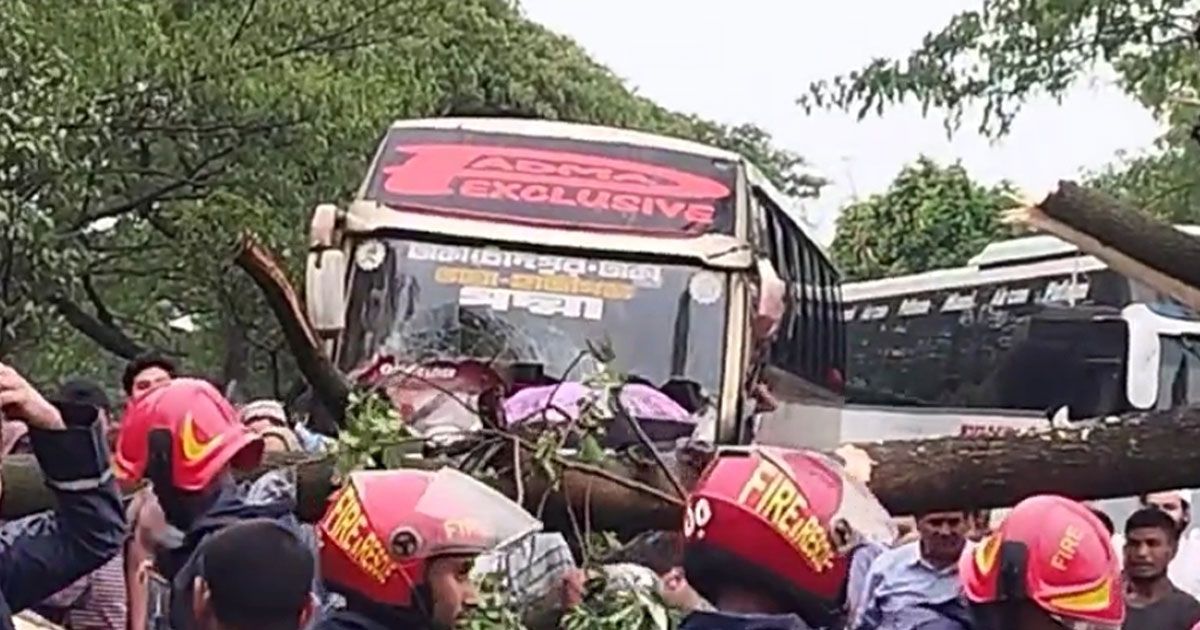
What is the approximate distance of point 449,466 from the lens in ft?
22.5

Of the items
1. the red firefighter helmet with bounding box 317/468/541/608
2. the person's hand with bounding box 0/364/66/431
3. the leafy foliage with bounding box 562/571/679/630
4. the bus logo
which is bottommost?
the leafy foliage with bounding box 562/571/679/630

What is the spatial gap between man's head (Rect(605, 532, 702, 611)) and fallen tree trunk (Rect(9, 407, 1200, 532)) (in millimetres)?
149

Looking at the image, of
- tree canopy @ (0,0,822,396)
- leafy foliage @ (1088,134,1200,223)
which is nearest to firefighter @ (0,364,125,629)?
tree canopy @ (0,0,822,396)

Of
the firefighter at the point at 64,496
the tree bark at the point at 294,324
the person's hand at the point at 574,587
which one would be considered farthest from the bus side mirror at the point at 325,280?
the firefighter at the point at 64,496

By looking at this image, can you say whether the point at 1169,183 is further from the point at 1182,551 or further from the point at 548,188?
the point at 1182,551

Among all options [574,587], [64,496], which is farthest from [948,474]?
[64,496]

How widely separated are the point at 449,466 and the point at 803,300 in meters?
11.1

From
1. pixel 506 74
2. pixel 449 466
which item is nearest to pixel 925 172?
pixel 506 74

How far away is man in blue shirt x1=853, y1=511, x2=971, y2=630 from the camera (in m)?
7.18

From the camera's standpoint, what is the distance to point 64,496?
5.66 meters

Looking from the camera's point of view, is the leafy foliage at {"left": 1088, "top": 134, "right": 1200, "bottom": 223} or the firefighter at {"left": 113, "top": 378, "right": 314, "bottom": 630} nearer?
the firefighter at {"left": 113, "top": 378, "right": 314, "bottom": 630}

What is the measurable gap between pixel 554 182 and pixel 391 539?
916 centimetres

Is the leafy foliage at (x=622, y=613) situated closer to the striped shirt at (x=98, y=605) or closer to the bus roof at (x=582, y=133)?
the striped shirt at (x=98, y=605)

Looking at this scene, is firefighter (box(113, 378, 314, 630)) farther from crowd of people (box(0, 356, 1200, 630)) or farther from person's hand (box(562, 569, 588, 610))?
person's hand (box(562, 569, 588, 610))
